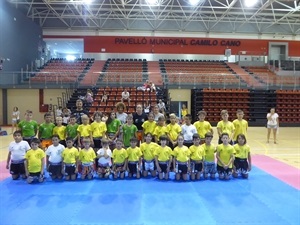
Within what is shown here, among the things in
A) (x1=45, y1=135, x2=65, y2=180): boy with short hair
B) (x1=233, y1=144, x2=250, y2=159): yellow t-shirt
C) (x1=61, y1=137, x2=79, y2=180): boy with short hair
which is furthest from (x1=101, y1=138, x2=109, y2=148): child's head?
Result: (x1=233, y1=144, x2=250, y2=159): yellow t-shirt

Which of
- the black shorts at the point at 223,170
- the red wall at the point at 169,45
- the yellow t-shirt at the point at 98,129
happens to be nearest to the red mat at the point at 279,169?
the black shorts at the point at 223,170

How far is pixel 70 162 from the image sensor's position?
23.6 feet

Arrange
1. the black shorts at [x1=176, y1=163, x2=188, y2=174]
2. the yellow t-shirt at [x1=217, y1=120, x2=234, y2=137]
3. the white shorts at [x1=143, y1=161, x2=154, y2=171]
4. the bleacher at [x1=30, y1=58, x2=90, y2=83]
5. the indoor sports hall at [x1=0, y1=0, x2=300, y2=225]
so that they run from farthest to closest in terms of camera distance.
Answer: the bleacher at [x1=30, y1=58, x2=90, y2=83] < the yellow t-shirt at [x1=217, y1=120, x2=234, y2=137] < the white shorts at [x1=143, y1=161, x2=154, y2=171] < the black shorts at [x1=176, y1=163, x2=188, y2=174] < the indoor sports hall at [x1=0, y1=0, x2=300, y2=225]

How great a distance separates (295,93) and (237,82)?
165 inches

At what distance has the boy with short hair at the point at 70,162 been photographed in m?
7.20

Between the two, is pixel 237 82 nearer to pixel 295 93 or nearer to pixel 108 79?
pixel 295 93

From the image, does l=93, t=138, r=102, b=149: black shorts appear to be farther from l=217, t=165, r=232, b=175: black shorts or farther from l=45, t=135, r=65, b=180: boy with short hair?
l=217, t=165, r=232, b=175: black shorts

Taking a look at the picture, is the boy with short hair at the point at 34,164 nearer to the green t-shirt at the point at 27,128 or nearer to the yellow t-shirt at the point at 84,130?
the yellow t-shirt at the point at 84,130

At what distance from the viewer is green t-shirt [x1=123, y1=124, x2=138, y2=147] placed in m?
7.93

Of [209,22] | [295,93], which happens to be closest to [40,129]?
[295,93]

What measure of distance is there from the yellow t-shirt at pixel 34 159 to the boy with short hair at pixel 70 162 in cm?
53

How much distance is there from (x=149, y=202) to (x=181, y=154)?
188 cm

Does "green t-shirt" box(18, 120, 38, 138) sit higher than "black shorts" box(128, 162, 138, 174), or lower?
higher

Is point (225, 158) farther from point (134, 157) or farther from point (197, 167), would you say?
point (134, 157)
